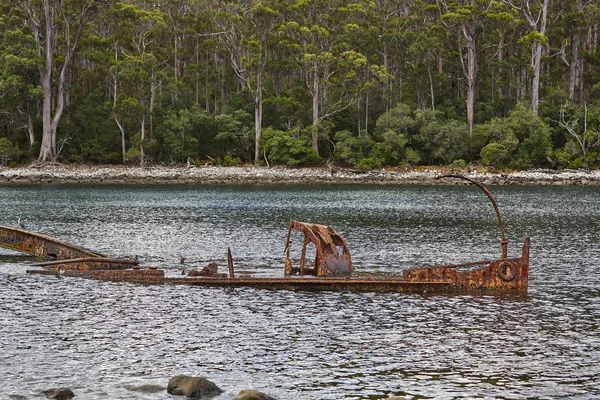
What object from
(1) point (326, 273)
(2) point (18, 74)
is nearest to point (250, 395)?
(1) point (326, 273)

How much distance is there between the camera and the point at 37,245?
120ft

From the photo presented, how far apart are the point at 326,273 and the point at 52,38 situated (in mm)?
86685

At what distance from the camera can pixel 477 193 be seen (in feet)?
297

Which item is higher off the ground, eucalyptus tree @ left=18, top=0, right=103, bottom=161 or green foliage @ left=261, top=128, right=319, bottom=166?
eucalyptus tree @ left=18, top=0, right=103, bottom=161

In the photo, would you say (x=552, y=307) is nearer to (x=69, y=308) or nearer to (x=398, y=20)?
(x=69, y=308)

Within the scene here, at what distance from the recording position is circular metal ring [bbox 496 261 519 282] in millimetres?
29094

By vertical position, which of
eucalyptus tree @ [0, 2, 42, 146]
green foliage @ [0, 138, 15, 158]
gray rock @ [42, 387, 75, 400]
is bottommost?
gray rock @ [42, 387, 75, 400]

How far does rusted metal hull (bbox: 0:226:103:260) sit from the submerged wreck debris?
0.04 meters

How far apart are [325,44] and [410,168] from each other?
20.1m

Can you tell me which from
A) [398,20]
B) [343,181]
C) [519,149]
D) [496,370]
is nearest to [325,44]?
[398,20]

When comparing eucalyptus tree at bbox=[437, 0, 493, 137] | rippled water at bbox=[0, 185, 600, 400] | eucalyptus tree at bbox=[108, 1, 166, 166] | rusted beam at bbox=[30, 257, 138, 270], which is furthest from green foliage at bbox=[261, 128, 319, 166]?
rusted beam at bbox=[30, 257, 138, 270]

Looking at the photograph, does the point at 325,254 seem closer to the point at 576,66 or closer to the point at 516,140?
the point at 516,140

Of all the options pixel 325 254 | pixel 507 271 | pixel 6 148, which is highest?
pixel 6 148

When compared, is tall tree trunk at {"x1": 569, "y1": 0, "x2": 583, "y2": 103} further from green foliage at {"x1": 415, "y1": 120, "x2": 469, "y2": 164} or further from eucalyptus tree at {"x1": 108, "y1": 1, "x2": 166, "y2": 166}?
eucalyptus tree at {"x1": 108, "y1": 1, "x2": 166, "y2": 166}
